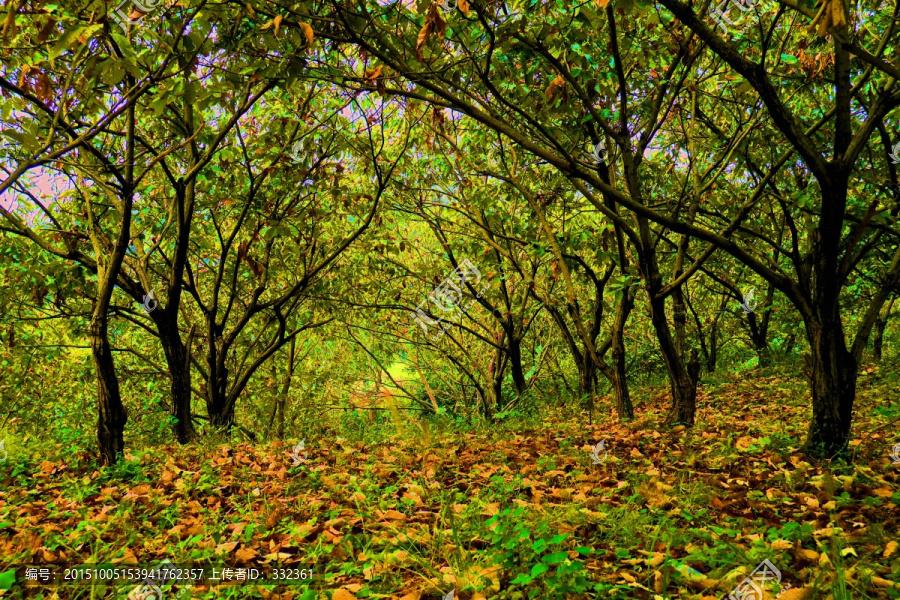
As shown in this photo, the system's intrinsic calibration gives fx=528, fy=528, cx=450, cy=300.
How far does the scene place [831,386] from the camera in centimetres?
401

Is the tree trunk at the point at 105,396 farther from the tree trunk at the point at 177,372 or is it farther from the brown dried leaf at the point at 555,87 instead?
the brown dried leaf at the point at 555,87

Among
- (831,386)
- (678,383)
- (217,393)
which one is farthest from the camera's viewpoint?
(217,393)

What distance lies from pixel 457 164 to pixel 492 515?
5.52m

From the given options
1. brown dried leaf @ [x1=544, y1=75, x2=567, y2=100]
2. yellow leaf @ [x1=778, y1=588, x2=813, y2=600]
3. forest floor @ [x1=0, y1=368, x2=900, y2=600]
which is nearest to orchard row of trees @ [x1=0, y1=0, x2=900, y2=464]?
brown dried leaf @ [x1=544, y1=75, x2=567, y2=100]

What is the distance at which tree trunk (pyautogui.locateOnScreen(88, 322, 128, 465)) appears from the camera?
16.1ft

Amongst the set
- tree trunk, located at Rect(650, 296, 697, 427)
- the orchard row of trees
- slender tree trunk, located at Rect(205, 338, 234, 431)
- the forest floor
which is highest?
the orchard row of trees

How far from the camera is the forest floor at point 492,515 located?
2.44 m

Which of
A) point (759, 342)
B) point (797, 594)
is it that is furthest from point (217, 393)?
point (759, 342)

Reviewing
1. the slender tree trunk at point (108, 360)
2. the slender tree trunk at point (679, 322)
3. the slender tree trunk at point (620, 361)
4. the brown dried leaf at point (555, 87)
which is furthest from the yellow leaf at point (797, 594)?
the slender tree trunk at point (108, 360)

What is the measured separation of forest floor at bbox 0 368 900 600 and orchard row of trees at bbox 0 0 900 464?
739mm

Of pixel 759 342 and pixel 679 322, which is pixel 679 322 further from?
pixel 759 342

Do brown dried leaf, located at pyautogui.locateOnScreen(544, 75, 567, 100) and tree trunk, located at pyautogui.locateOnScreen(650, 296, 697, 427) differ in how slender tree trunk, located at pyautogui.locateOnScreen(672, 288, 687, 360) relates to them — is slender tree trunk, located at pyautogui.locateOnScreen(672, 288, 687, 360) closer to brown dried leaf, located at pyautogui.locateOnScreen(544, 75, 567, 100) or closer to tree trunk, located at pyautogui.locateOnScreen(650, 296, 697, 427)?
tree trunk, located at pyautogui.locateOnScreen(650, 296, 697, 427)

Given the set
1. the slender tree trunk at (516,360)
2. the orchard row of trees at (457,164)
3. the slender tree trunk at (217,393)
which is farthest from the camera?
the slender tree trunk at (516,360)

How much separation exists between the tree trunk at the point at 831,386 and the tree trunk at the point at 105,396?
5956mm
